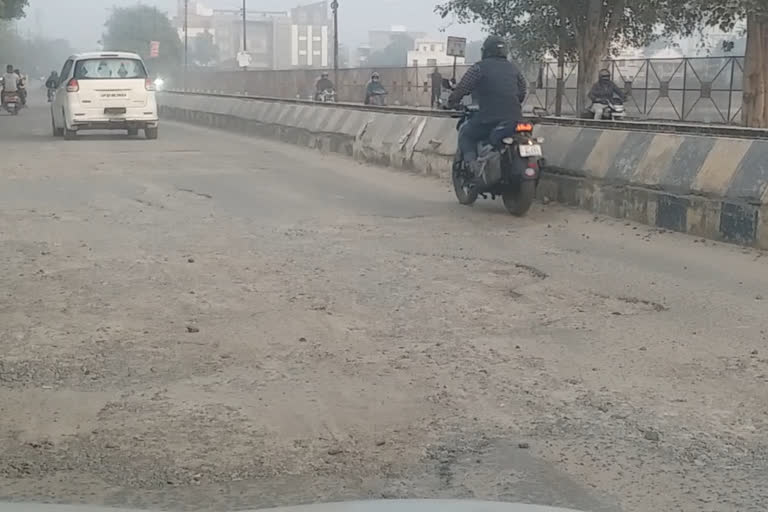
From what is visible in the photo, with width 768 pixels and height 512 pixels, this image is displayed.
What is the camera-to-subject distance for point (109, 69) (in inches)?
781

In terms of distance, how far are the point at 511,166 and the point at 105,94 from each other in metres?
12.6

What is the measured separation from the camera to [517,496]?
341 centimetres

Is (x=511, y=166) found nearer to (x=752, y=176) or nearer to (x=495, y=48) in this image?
(x=495, y=48)

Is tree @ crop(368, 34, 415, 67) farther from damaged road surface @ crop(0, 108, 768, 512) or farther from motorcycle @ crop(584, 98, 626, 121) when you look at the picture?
damaged road surface @ crop(0, 108, 768, 512)

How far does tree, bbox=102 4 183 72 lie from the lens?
10656 centimetres

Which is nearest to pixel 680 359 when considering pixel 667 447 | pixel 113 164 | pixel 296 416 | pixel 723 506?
pixel 667 447

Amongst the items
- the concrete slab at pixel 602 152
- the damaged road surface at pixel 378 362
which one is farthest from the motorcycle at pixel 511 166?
the concrete slab at pixel 602 152

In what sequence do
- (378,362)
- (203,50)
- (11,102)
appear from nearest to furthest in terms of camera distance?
(378,362) → (11,102) → (203,50)

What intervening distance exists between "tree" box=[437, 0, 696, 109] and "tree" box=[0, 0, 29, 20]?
15250mm

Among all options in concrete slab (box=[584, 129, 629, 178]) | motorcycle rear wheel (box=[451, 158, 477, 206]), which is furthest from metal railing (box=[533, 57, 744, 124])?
motorcycle rear wheel (box=[451, 158, 477, 206])

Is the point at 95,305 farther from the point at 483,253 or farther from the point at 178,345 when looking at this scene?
the point at 483,253

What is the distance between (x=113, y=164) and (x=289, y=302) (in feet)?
31.3

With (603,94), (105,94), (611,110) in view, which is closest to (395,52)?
(603,94)

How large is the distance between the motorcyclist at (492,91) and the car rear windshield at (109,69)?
11801 mm
